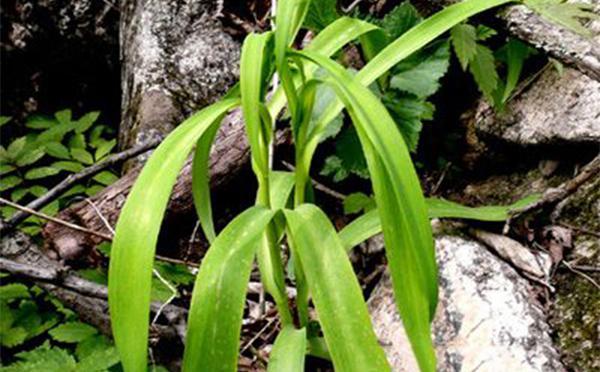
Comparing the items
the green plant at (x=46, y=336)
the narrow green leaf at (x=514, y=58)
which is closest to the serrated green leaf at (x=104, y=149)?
the green plant at (x=46, y=336)

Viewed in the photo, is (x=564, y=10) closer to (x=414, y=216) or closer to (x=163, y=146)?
(x=414, y=216)

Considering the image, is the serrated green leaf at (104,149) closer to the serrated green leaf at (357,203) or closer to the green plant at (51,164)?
the green plant at (51,164)

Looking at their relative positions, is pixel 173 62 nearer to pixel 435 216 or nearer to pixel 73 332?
pixel 73 332

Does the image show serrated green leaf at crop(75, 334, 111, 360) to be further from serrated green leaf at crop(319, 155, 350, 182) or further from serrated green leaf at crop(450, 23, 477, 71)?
serrated green leaf at crop(450, 23, 477, 71)

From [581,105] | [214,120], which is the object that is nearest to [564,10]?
[581,105]

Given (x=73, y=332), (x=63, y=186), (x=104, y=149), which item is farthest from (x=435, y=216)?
(x=104, y=149)

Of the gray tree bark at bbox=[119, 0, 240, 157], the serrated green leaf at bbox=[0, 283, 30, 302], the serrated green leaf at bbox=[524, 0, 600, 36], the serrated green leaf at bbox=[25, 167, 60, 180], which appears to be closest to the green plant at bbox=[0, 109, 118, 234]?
the serrated green leaf at bbox=[25, 167, 60, 180]
